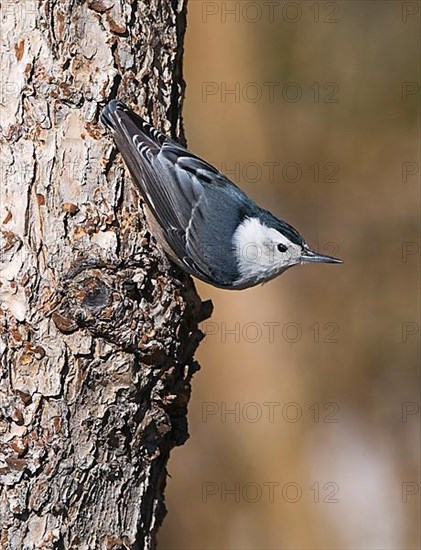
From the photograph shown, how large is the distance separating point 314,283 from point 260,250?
311 centimetres

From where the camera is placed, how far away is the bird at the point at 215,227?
8.83ft

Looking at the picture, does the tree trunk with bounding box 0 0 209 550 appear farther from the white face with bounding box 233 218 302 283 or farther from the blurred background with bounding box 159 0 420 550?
the blurred background with bounding box 159 0 420 550

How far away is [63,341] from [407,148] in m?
4.02

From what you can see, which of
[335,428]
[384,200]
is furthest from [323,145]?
[335,428]

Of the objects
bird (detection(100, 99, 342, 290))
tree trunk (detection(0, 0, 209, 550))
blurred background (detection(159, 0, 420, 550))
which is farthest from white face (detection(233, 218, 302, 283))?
blurred background (detection(159, 0, 420, 550))

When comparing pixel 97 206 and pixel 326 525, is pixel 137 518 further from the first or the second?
pixel 326 525

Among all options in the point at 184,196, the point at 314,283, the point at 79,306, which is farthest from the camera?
the point at 314,283

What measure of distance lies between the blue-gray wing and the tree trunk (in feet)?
0.21

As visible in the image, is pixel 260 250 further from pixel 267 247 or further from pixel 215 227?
pixel 215 227

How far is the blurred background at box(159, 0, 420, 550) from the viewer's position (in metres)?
5.73

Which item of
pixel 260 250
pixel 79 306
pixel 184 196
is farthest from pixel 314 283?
pixel 79 306

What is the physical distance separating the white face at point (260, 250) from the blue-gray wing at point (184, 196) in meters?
0.03

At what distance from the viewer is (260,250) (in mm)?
2922

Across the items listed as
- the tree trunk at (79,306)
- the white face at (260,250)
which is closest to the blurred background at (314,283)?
the white face at (260,250)
